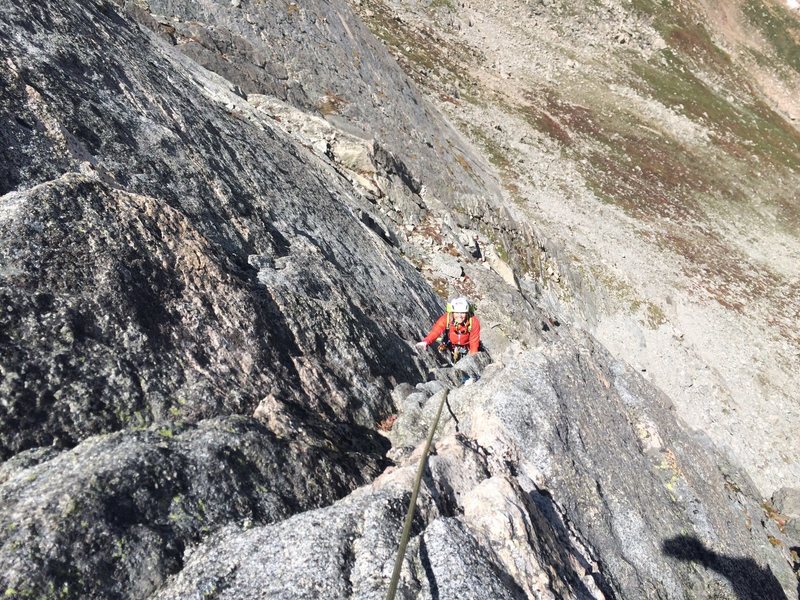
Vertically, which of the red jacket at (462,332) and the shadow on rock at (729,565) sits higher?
the shadow on rock at (729,565)

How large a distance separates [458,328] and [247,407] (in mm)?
7746

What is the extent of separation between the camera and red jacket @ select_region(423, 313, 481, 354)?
46.7 ft

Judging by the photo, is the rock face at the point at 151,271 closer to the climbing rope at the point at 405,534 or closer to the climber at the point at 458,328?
the climber at the point at 458,328

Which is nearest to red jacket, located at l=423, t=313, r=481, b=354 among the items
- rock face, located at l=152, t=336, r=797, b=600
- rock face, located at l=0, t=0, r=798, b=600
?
rock face, located at l=0, t=0, r=798, b=600

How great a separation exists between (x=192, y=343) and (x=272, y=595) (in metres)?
4.26

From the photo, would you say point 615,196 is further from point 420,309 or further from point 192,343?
point 192,343

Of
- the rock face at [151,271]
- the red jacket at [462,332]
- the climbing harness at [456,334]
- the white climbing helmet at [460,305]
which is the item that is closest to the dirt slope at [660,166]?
the climbing harness at [456,334]

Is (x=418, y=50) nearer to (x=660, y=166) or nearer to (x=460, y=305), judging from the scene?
(x=660, y=166)

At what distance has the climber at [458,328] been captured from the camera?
1400cm

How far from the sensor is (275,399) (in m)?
7.84

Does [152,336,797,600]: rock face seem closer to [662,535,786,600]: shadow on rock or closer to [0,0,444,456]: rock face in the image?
[662,535,786,600]: shadow on rock

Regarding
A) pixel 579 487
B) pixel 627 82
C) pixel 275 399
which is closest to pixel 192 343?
pixel 275 399

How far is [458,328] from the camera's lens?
562 inches

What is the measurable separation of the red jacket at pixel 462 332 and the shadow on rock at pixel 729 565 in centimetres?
661
